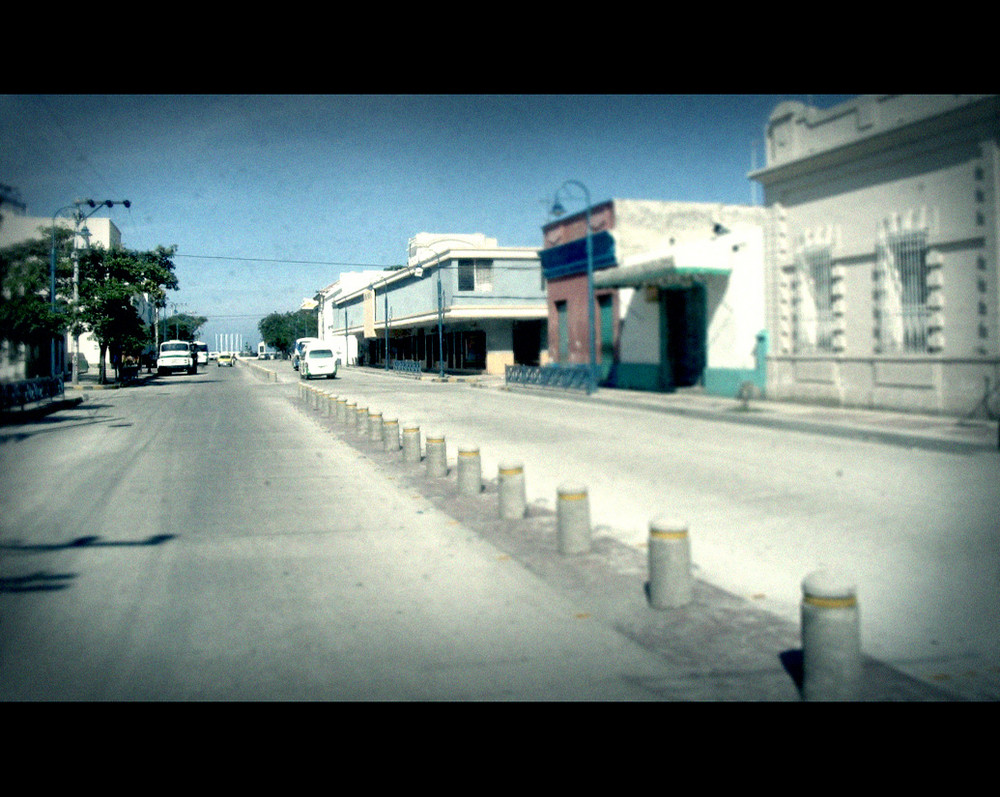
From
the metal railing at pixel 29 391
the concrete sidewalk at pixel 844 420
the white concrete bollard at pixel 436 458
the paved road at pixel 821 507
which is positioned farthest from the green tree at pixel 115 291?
the white concrete bollard at pixel 436 458

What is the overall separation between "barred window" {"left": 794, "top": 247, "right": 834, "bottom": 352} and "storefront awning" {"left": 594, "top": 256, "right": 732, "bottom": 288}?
11.6 feet

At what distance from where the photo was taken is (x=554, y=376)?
31016 mm

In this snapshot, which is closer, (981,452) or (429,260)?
(981,452)

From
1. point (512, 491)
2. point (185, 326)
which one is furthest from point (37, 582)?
point (185, 326)

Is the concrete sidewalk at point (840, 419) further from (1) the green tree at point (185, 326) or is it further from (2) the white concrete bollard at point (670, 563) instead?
(1) the green tree at point (185, 326)

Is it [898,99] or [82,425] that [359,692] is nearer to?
[898,99]

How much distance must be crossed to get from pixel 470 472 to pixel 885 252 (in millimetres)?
12335

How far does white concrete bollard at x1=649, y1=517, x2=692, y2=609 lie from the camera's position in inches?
218

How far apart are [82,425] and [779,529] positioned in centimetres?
1786

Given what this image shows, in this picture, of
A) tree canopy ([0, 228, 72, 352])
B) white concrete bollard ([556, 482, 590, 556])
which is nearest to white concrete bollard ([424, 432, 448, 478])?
white concrete bollard ([556, 482, 590, 556])

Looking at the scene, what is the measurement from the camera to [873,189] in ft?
59.6

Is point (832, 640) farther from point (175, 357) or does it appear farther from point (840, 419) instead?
point (175, 357)

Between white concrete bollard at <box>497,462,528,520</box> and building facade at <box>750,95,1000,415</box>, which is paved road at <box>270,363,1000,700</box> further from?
building facade at <box>750,95,1000,415</box>
